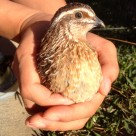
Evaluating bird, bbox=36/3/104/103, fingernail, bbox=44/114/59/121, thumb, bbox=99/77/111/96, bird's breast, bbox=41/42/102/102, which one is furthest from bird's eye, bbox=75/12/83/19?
fingernail, bbox=44/114/59/121

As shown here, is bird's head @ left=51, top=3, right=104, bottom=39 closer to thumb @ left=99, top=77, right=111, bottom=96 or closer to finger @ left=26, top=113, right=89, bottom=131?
thumb @ left=99, top=77, right=111, bottom=96

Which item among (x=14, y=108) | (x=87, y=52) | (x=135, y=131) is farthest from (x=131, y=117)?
(x=14, y=108)

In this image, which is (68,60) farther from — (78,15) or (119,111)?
(119,111)

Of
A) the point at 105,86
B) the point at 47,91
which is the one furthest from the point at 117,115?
the point at 47,91

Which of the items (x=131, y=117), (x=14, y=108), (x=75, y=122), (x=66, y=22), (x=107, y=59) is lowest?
(x=14, y=108)

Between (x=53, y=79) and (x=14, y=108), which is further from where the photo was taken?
(x=14, y=108)

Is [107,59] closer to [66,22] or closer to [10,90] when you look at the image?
[66,22]

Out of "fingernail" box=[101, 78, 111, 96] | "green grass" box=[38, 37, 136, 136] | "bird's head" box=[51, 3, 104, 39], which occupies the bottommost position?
"green grass" box=[38, 37, 136, 136]
